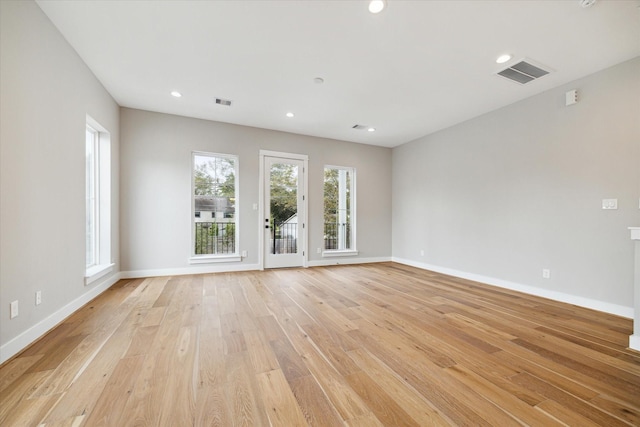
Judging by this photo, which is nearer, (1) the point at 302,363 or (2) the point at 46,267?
(1) the point at 302,363

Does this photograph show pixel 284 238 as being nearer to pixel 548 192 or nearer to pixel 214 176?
pixel 214 176

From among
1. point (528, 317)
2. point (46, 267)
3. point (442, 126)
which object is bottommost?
point (528, 317)

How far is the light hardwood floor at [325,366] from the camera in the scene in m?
1.32

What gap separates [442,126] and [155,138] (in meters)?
5.26

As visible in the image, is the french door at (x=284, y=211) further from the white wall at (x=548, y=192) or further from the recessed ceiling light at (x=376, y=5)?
the recessed ceiling light at (x=376, y=5)

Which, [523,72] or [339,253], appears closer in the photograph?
[523,72]

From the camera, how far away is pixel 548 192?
342cm

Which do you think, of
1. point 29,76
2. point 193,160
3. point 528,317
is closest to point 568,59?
point 528,317

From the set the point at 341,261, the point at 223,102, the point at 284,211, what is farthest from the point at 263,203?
the point at 341,261

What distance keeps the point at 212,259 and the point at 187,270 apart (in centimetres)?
45

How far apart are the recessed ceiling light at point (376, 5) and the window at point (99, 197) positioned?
3756mm

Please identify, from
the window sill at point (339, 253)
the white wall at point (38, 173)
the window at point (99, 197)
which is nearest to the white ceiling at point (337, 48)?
the white wall at point (38, 173)

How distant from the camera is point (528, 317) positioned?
8.81 ft

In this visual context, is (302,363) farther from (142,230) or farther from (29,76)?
(142,230)
